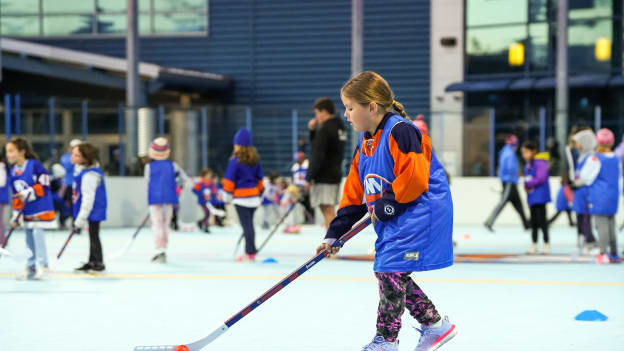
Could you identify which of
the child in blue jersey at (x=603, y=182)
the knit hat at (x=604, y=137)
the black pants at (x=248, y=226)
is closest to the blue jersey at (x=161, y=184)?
the black pants at (x=248, y=226)

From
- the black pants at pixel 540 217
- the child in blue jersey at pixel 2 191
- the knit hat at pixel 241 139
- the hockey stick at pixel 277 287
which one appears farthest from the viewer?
the black pants at pixel 540 217

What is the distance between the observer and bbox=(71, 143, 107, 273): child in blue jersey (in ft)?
30.2

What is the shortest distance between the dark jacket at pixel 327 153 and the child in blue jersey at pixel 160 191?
1.68 meters

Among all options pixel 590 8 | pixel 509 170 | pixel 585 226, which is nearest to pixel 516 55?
pixel 590 8

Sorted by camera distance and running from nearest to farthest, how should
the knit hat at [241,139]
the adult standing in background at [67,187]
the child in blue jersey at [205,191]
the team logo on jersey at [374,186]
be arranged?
1. the team logo on jersey at [374,186]
2. the knit hat at [241,139]
3. the adult standing in background at [67,187]
4. the child in blue jersey at [205,191]

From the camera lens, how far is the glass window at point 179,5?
2655cm

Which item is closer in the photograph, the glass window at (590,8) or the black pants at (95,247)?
the black pants at (95,247)

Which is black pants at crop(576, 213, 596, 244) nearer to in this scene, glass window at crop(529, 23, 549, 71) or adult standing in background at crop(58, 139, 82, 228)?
adult standing in background at crop(58, 139, 82, 228)

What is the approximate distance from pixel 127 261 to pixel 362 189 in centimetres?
676

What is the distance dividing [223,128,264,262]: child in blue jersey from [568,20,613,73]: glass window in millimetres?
15301

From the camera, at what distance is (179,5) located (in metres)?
26.6

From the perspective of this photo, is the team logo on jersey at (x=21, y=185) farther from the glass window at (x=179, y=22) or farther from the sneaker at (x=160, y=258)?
the glass window at (x=179, y=22)

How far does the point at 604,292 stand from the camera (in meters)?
7.78

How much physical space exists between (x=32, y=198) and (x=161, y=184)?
2232 mm
